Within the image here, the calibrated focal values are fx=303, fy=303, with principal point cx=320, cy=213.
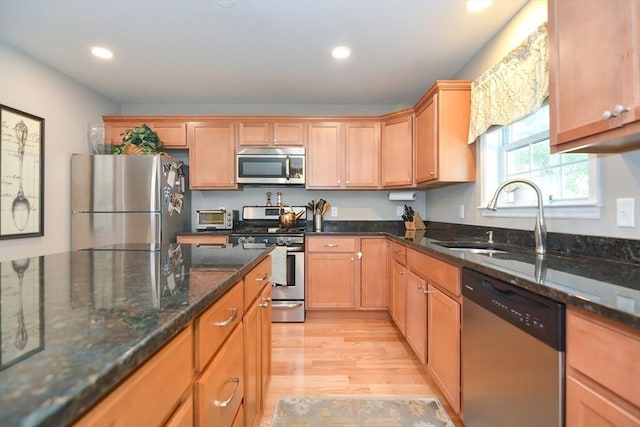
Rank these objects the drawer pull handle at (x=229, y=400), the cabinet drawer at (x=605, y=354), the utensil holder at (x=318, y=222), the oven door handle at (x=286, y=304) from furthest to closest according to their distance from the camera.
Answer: the utensil holder at (x=318, y=222)
the oven door handle at (x=286, y=304)
the drawer pull handle at (x=229, y=400)
the cabinet drawer at (x=605, y=354)

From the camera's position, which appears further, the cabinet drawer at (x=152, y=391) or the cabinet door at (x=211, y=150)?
the cabinet door at (x=211, y=150)

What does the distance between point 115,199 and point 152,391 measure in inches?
117

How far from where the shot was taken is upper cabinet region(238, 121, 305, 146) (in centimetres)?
345

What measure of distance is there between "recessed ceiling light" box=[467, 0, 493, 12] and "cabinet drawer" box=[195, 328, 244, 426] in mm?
2297

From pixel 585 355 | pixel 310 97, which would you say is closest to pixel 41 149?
pixel 310 97

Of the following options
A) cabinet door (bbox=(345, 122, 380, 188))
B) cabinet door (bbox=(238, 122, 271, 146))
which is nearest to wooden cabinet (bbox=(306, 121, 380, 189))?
cabinet door (bbox=(345, 122, 380, 188))

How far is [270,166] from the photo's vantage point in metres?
3.39

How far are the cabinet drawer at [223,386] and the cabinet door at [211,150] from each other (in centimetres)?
261

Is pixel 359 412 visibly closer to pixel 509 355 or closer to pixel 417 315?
pixel 417 315

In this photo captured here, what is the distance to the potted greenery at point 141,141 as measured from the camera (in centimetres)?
312

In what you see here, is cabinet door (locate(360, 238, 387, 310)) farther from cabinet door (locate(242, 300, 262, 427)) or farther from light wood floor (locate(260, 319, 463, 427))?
cabinet door (locate(242, 300, 262, 427))

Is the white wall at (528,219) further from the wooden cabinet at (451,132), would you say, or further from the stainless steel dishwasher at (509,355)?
the stainless steel dishwasher at (509,355)

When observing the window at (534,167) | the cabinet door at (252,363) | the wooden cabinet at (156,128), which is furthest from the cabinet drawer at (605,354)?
the wooden cabinet at (156,128)

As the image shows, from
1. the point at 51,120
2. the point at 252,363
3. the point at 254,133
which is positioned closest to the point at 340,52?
the point at 254,133
